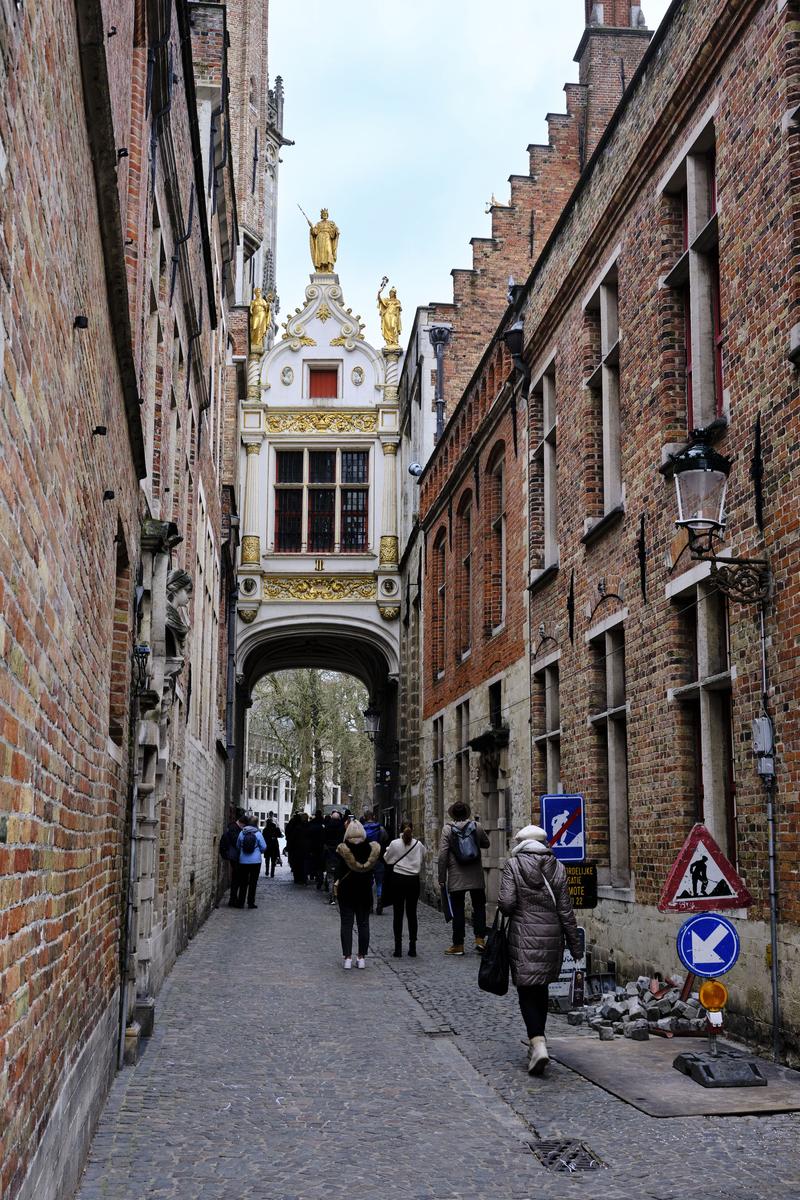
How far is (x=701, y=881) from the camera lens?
26.2 ft

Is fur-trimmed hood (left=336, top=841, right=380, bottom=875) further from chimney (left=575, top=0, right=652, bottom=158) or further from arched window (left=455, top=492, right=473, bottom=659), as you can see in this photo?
chimney (left=575, top=0, right=652, bottom=158)

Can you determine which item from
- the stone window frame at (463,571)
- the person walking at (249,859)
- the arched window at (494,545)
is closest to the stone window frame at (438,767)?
the stone window frame at (463,571)

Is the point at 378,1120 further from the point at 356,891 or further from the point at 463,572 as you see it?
the point at 463,572

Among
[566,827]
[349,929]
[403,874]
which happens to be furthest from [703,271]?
[403,874]

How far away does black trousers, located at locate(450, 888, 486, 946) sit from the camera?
15438mm

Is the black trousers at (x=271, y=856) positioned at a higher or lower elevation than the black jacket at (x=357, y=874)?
lower

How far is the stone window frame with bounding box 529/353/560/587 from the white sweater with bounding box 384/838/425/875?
11.3 ft

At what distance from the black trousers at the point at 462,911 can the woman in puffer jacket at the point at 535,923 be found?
21.6ft

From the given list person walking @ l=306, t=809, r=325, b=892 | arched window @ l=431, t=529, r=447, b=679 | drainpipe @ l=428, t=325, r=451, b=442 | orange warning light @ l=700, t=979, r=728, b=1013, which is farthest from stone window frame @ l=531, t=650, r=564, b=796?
person walking @ l=306, t=809, r=325, b=892

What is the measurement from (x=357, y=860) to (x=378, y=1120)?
721 cm

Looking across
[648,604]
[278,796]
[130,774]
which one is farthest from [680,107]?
[278,796]

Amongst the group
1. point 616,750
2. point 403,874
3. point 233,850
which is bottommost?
point 403,874

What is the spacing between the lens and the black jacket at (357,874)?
14.2 metres

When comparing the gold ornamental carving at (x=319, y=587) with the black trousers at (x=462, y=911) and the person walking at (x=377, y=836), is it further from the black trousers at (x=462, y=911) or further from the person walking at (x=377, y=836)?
the black trousers at (x=462, y=911)
